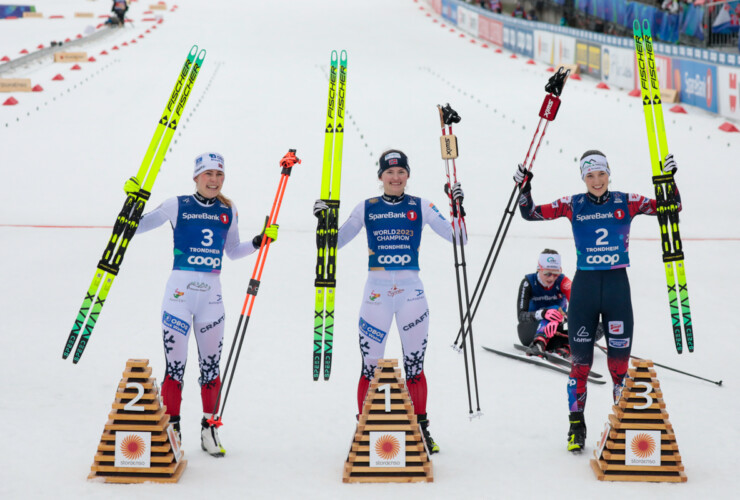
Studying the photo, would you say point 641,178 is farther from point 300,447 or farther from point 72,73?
point 72,73

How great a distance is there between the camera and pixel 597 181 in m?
5.41

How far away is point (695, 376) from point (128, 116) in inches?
585

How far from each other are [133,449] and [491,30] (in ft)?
96.7

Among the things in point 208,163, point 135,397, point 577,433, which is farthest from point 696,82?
point 135,397

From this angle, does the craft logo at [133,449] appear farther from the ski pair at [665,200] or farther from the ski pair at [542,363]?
the ski pair at [542,363]

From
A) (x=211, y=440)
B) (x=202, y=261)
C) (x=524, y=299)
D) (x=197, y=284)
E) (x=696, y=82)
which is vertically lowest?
(x=211, y=440)

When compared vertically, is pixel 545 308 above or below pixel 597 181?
above

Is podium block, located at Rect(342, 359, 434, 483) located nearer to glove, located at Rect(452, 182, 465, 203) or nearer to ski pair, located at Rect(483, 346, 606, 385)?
glove, located at Rect(452, 182, 465, 203)

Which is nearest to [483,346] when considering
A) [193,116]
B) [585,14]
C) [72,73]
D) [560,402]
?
[560,402]

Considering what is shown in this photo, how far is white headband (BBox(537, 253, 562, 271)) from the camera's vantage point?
24.1 ft

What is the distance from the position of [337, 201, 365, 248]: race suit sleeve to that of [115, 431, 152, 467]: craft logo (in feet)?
5.46

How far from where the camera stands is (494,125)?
60.9 feet

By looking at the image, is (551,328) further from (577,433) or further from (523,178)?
(523,178)

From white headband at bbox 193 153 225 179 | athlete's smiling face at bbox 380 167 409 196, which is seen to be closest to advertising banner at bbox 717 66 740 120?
athlete's smiling face at bbox 380 167 409 196
